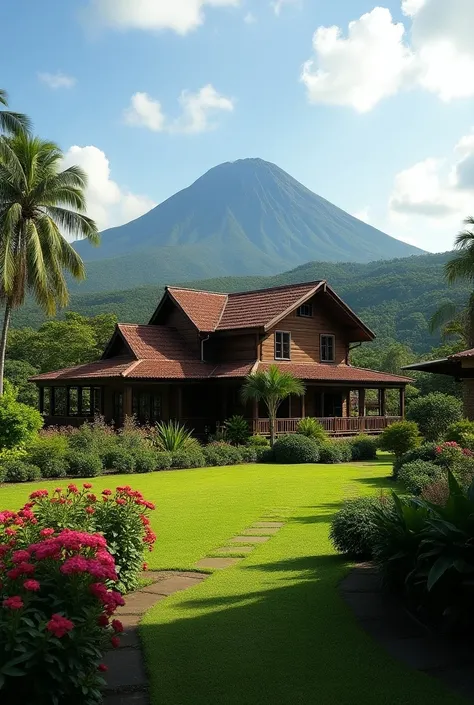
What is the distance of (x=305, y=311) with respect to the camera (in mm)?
34938

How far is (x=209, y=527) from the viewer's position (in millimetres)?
11023

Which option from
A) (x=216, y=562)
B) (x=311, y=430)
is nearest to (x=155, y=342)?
(x=311, y=430)

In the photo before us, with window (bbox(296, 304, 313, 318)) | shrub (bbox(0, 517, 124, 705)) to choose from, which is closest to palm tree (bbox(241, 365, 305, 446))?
window (bbox(296, 304, 313, 318))

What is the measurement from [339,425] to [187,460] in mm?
11155

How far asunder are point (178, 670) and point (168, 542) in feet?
15.7

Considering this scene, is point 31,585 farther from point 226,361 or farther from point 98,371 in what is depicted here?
point 226,361

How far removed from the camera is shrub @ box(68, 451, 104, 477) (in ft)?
65.6

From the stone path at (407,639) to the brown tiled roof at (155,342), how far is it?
25069 mm

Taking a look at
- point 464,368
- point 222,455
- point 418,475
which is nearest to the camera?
point 418,475

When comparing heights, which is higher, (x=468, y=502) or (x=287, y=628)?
(x=468, y=502)

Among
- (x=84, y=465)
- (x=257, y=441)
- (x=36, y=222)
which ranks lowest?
(x=84, y=465)

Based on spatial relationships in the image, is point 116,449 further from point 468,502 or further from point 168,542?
point 468,502

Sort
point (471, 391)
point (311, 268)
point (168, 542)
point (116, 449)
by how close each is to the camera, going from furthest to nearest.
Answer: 1. point (311, 268)
2. point (116, 449)
3. point (471, 391)
4. point (168, 542)

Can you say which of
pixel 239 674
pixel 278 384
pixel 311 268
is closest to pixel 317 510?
pixel 239 674
